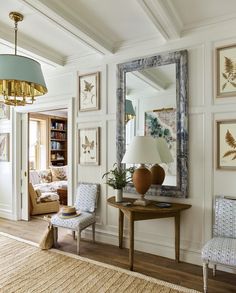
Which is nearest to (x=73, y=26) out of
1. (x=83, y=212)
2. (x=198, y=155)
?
(x=198, y=155)

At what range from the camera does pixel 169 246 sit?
3141 mm

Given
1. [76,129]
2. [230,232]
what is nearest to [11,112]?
[76,129]

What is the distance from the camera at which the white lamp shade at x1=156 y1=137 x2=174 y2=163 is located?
121 inches

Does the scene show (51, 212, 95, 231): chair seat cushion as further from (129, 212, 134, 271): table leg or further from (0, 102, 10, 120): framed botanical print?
(0, 102, 10, 120): framed botanical print

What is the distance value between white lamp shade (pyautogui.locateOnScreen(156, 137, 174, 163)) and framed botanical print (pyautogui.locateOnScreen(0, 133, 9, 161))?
10.5ft

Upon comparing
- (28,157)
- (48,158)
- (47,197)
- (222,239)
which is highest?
(28,157)

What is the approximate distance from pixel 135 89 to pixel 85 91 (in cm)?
87

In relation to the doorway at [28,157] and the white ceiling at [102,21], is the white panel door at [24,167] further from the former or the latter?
the white ceiling at [102,21]

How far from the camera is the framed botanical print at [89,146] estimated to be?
3.71 meters

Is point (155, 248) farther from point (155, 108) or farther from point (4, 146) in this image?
point (4, 146)

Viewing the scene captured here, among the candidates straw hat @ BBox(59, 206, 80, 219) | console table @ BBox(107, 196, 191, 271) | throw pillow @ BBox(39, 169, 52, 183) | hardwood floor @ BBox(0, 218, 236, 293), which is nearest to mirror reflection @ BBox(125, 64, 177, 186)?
console table @ BBox(107, 196, 191, 271)

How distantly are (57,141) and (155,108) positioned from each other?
228 inches

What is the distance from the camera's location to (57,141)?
27.6 ft

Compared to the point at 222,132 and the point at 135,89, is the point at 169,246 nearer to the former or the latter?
the point at 222,132
